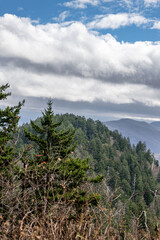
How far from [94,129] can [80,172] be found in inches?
6751

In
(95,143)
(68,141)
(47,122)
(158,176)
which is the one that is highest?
(47,122)

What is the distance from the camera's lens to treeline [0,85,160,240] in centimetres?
267

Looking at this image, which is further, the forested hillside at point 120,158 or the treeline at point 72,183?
the forested hillside at point 120,158

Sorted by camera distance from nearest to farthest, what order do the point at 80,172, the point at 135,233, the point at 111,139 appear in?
the point at 135,233 → the point at 80,172 → the point at 111,139

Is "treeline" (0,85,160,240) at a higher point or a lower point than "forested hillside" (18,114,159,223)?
higher

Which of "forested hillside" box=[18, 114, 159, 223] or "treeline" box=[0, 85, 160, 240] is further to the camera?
"forested hillside" box=[18, 114, 159, 223]

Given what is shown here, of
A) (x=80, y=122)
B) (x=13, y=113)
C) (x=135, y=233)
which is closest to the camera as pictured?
(x=135, y=233)

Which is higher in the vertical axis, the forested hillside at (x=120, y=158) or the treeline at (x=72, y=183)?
the treeline at (x=72, y=183)

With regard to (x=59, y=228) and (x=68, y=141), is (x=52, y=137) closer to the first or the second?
(x=68, y=141)

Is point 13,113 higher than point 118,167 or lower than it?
higher

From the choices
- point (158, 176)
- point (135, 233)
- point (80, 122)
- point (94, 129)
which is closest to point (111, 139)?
point (94, 129)

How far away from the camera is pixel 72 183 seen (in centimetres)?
1494

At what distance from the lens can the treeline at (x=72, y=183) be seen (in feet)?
8.77

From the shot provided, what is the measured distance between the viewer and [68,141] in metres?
17.9
